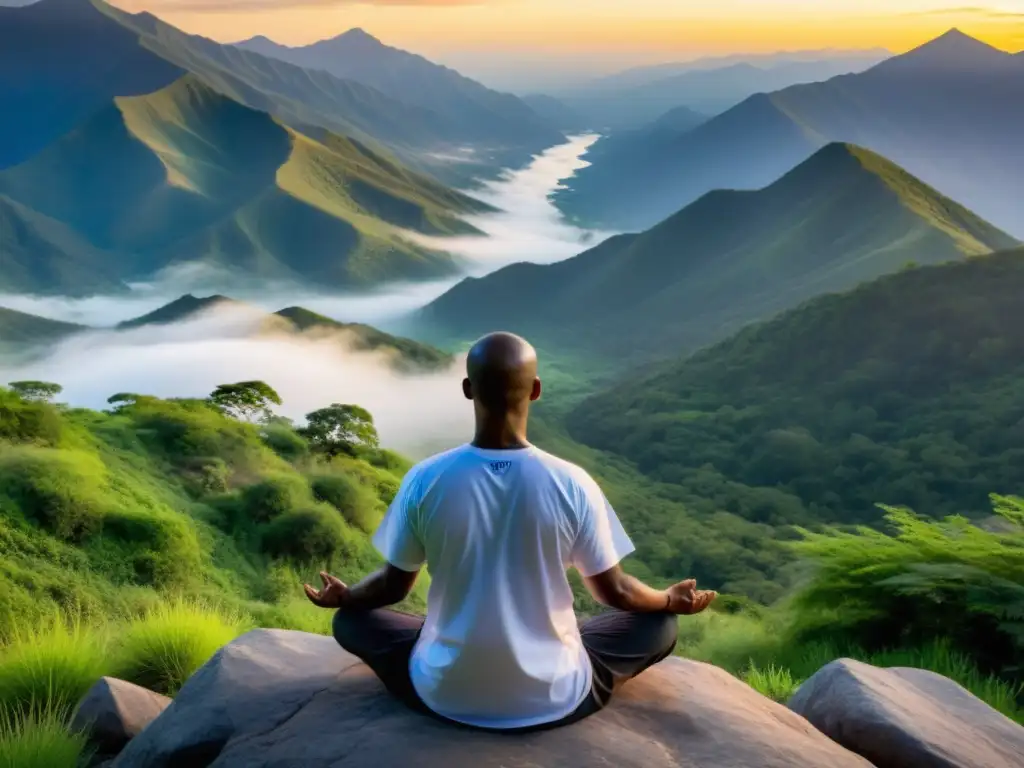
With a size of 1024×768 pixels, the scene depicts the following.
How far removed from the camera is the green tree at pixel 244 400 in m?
36.4

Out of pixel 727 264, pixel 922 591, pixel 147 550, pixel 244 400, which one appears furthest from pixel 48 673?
pixel 727 264

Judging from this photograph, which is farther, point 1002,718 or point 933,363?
point 933,363

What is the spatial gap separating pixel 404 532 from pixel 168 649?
350 centimetres

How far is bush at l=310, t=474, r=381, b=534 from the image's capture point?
74.8ft

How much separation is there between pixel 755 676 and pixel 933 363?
Result: 219 feet

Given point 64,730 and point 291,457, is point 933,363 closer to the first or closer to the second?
point 291,457

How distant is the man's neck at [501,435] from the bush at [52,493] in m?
10.9

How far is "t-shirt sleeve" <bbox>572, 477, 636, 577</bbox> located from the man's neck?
0.37 m

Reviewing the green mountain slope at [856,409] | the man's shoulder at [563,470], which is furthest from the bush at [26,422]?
the green mountain slope at [856,409]

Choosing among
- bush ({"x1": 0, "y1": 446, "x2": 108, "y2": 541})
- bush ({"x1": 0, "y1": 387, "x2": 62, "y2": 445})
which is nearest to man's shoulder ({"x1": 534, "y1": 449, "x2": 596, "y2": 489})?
bush ({"x1": 0, "y1": 446, "x2": 108, "y2": 541})

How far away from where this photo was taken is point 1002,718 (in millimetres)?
5754

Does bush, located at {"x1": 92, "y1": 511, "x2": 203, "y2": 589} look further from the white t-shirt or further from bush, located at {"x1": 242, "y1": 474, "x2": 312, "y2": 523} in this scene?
the white t-shirt

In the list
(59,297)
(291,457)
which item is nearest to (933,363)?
(291,457)

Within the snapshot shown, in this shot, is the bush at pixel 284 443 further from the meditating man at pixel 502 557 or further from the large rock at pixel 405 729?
the meditating man at pixel 502 557
